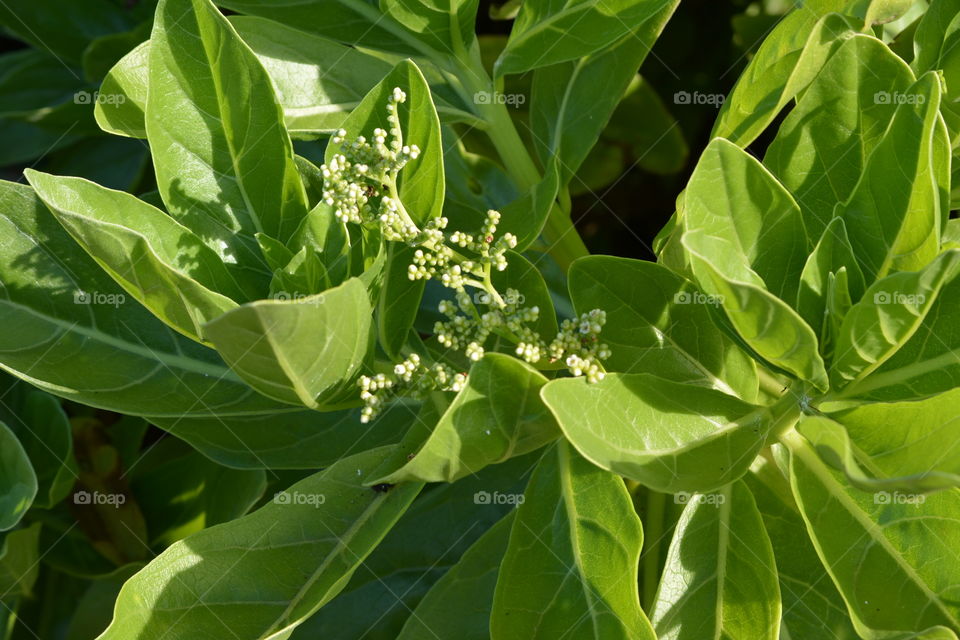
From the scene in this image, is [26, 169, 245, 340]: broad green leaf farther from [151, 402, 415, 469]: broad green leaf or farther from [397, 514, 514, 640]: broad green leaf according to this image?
[397, 514, 514, 640]: broad green leaf

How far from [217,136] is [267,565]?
0.83 meters

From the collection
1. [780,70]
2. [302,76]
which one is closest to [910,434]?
[780,70]

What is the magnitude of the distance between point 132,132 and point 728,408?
4.52 ft

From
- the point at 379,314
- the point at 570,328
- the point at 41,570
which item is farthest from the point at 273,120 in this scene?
the point at 41,570

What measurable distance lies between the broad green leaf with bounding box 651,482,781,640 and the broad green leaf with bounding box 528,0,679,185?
86 centimetres

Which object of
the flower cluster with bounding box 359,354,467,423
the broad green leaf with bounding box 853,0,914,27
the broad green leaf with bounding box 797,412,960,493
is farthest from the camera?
the broad green leaf with bounding box 853,0,914,27

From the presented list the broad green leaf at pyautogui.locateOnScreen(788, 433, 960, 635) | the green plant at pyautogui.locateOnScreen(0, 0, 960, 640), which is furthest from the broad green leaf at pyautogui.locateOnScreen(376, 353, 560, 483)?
the broad green leaf at pyautogui.locateOnScreen(788, 433, 960, 635)

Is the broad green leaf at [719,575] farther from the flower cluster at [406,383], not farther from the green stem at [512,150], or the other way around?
the green stem at [512,150]

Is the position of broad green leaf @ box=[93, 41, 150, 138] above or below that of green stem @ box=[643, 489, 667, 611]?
above

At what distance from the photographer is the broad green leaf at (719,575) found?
1865 millimetres

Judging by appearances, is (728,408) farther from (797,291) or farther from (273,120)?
(273,120)

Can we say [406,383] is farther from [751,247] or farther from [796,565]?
[796,565]

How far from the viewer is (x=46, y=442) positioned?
268 cm

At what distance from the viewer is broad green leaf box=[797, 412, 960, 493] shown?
4.42 feet
